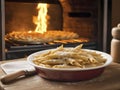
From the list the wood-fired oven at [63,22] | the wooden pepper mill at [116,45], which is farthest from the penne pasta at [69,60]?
the wood-fired oven at [63,22]

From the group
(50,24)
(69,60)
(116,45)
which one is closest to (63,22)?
(50,24)

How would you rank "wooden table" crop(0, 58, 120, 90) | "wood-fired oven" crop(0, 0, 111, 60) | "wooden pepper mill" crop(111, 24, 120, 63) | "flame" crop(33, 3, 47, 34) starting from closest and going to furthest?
"wooden table" crop(0, 58, 120, 90), "wooden pepper mill" crop(111, 24, 120, 63), "wood-fired oven" crop(0, 0, 111, 60), "flame" crop(33, 3, 47, 34)

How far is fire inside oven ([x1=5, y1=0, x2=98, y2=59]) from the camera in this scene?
1.64 m

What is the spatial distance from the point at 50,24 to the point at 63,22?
0.39 feet

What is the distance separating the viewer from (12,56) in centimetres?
151

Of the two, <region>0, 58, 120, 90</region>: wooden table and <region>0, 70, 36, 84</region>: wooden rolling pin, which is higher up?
<region>0, 70, 36, 84</region>: wooden rolling pin

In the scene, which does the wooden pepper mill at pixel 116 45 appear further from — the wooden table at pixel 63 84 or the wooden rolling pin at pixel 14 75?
the wooden rolling pin at pixel 14 75

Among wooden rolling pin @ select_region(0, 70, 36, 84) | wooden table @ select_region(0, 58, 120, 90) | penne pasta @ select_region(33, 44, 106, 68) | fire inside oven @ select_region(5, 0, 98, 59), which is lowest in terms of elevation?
wooden table @ select_region(0, 58, 120, 90)

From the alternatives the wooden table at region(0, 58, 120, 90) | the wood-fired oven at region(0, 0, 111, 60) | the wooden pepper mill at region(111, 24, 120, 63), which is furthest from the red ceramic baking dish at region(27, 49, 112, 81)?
the wood-fired oven at region(0, 0, 111, 60)

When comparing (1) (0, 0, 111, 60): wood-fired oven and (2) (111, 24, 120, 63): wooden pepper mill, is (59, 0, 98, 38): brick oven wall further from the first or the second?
(2) (111, 24, 120, 63): wooden pepper mill

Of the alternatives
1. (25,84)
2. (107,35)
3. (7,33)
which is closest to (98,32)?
(107,35)

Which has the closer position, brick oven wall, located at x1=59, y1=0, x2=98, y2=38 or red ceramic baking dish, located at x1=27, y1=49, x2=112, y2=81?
red ceramic baking dish, located at x1=27, y1=49, x2=112, y2=81

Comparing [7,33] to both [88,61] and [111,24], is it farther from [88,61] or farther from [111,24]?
[88,61]

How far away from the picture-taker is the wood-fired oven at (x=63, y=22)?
1.64 metres
